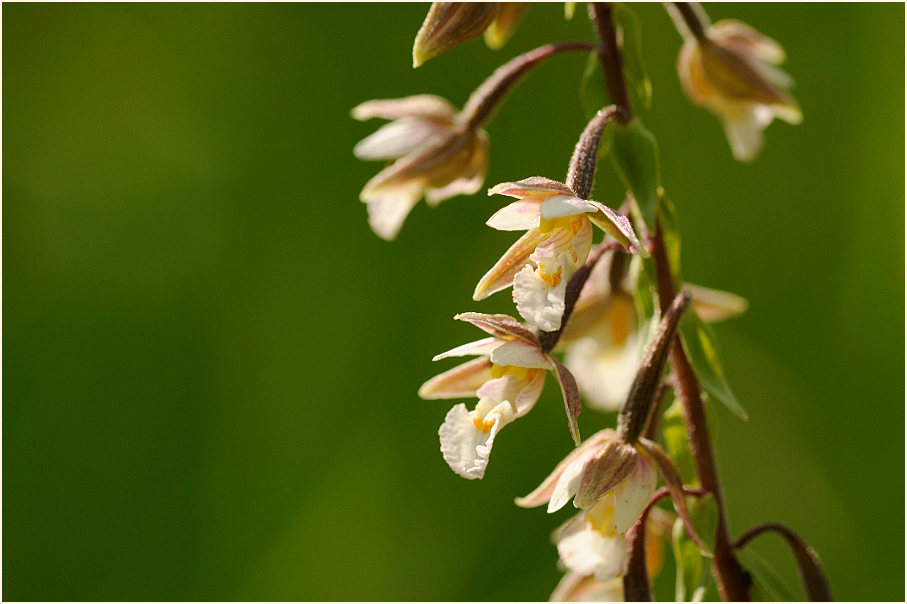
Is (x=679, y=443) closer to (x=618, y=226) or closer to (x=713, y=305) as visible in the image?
(x=713, y=305)

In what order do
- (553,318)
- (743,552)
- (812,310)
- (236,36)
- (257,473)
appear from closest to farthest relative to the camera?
(553,318) < (743,552) < (257,473) < (812,310) < (236,36)

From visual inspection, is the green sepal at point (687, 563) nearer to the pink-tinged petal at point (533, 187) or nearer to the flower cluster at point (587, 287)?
the flower cluster at point (587, 287)

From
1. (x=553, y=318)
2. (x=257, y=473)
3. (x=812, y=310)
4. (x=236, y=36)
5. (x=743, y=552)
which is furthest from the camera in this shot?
(x=236, y=36)

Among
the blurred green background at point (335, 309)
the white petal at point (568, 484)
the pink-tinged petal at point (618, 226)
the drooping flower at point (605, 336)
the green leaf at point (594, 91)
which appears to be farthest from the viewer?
the blurred green background at point (335, 309)

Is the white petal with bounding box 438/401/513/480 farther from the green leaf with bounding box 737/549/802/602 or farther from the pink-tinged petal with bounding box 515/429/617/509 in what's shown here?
the green leaf with bounding box 737/549/802/602

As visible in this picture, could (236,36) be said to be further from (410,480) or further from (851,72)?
(851,72)

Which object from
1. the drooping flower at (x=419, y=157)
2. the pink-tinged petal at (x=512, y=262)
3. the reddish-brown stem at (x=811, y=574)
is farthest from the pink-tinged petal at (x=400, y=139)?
the reddish-brown stem at (x=811, y=574)

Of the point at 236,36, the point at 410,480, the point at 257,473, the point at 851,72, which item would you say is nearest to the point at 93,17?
the point at 236,36
